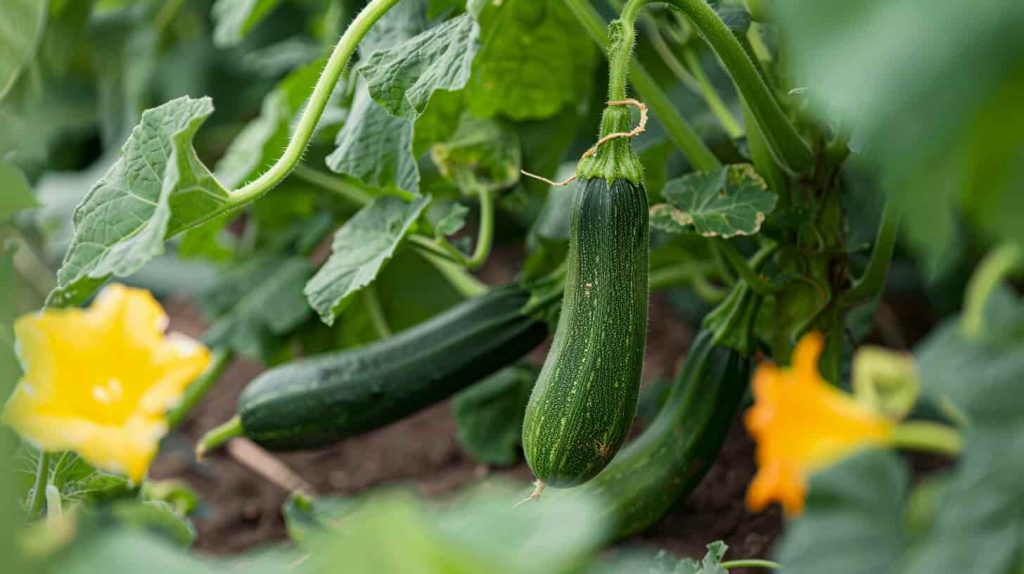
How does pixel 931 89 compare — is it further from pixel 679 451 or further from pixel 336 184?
pixel 336 184

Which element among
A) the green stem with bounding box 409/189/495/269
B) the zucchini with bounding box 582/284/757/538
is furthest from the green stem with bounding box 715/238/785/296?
the green stem with bounding box 409/189/495/269

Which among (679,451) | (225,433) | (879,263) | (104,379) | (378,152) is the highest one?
(378,152)

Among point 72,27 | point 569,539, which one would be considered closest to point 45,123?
point 72,27

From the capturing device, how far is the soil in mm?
1953

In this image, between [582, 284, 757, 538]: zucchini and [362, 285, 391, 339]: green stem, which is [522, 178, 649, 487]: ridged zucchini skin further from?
[362, 285, 391, 339]: green stem

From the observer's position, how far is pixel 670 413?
1.78m

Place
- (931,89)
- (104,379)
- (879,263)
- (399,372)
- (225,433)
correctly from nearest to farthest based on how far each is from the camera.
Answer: (931,89) < (104,379) < (879,263) < (399,372) < (225,433)

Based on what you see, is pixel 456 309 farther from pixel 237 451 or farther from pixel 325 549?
pixel 325 549

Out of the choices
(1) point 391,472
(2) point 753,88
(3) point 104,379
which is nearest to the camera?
(3) point 104,379

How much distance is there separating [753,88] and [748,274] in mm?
303

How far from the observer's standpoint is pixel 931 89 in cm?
67

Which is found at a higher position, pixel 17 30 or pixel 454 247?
pixel 17 30

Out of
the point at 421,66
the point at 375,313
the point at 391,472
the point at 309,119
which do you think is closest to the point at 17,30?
the point at 309,119

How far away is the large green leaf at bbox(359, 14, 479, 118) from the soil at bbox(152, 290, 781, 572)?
83 centimetres
